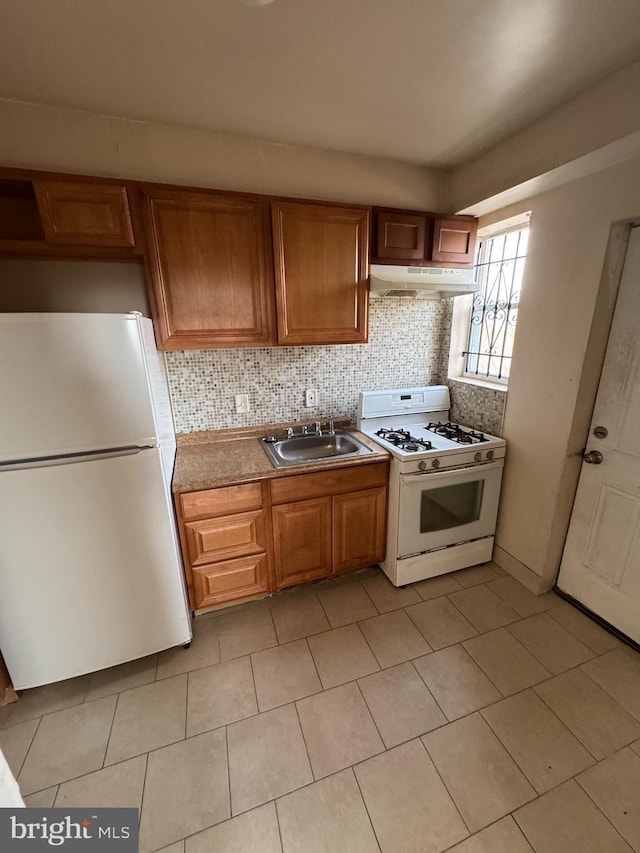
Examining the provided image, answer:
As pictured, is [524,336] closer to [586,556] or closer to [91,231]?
[586,556]

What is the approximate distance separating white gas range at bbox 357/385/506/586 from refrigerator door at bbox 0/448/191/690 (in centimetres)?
124

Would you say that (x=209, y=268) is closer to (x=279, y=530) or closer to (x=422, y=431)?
(x=279, y=530)

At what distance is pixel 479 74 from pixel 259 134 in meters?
1.05

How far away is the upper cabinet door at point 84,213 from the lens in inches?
56.6

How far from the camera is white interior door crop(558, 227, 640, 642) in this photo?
162 cm

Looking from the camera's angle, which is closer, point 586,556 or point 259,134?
point 259,134

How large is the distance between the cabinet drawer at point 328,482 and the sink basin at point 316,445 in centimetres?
15

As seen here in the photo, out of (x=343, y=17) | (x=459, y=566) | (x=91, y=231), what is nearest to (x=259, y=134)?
(x=343, y=17)

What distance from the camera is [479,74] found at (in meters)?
1.35

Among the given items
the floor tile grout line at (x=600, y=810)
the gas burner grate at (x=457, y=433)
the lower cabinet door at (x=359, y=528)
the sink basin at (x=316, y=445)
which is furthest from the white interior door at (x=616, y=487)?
the sink basin at (x=316, y=445)

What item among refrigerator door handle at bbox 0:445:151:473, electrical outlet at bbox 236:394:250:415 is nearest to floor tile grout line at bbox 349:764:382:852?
refrigerator door handle at bbox 0:445:151:473

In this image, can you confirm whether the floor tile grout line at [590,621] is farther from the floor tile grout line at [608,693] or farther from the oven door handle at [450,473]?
the oven door handle at [450,473]

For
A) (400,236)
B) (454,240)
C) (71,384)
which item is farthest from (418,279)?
(71,384)

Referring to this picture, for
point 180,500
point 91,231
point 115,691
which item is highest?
point 91,231
